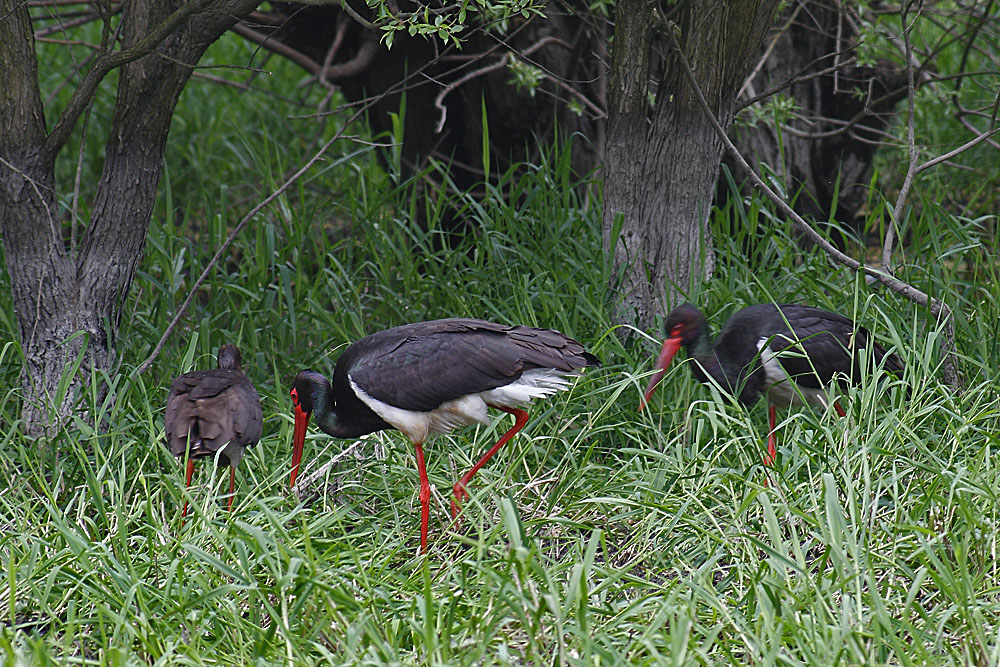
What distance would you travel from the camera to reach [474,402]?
12.5ft

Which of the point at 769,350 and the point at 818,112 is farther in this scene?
the point at 818,112

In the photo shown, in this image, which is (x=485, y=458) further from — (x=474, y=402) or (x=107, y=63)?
(x=107, y=63)

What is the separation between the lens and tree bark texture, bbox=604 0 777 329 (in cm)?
434

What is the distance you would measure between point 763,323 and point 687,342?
0.94 feet

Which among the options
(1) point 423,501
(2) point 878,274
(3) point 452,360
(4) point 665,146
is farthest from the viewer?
(4) point 665,146

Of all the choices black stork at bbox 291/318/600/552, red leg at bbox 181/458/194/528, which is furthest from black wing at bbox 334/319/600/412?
red leg at bbox 181/458/194/528

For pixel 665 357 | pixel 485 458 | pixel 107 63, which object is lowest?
pixel 485 458

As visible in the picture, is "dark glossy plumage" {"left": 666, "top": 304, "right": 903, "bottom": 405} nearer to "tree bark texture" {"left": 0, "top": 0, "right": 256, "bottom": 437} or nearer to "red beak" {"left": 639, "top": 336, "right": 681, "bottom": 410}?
"red beak" {"left": 639, "top": 336, "right": 681, "bottom": 410}

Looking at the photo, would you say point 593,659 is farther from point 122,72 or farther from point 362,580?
point 122,72

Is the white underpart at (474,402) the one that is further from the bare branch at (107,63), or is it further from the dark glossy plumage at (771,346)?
the bare branch at (107,63)

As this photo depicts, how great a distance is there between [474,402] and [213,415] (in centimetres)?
89

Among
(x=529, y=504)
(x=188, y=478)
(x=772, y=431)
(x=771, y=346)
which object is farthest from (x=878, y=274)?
(x=188, y=478)

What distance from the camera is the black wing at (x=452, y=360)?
373cm

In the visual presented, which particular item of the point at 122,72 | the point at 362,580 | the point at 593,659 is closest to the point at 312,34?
the point at 122,72
